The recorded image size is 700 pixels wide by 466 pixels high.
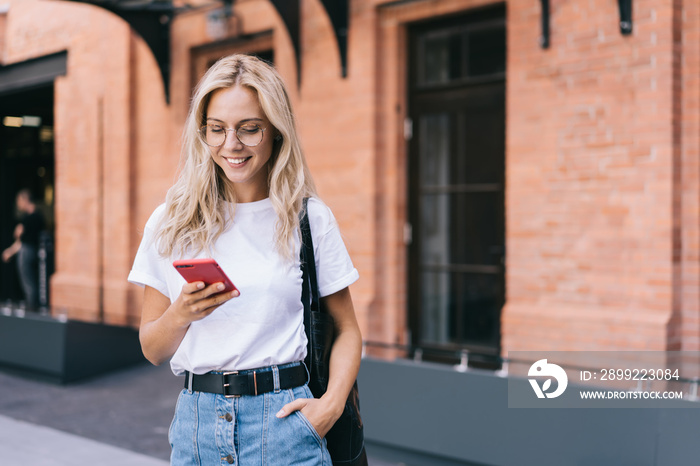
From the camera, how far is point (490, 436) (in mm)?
4395

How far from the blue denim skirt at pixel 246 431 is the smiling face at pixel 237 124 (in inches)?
21.3

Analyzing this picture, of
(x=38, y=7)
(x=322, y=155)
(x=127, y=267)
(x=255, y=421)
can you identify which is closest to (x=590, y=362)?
(x=322, y=155)

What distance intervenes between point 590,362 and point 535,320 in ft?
1.86

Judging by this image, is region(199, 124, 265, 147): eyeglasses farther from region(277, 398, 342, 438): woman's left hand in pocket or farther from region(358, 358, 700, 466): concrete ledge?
region(358, 358, 700, 466): concrete ledge

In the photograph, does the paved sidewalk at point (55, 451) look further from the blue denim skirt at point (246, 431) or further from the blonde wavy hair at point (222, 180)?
the blonde wavy hair at point (222, 180)

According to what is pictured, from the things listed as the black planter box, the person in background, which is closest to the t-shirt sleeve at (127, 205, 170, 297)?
the black planter box

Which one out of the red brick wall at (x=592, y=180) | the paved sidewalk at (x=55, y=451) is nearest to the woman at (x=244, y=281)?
the paved sidewalk at (x=55, y=451)

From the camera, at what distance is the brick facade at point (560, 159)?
196 inches

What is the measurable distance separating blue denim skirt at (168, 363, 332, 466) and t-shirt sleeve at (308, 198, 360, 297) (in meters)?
0.29

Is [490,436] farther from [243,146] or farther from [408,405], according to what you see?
[243,146]

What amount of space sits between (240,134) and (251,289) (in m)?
0.38

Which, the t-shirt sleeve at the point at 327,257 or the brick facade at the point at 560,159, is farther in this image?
the brick facade at the point at 560,159

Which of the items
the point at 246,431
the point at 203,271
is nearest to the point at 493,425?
the point at 246,431

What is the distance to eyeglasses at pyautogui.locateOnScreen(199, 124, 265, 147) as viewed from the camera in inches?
71.7
